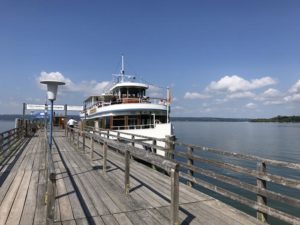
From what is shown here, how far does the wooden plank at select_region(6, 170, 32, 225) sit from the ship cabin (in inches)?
543

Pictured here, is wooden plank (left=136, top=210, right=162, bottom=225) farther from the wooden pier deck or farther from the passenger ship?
the passenger ship

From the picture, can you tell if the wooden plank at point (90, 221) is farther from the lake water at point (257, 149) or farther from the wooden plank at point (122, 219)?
the lake water at point (257, 149)

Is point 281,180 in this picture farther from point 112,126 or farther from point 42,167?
point 112,126

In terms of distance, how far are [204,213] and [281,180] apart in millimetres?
1534

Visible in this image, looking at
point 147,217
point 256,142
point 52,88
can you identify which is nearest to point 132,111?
point 52,88

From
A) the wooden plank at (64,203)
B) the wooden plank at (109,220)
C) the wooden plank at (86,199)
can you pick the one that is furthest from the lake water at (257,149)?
the wooden plank at (64,203)

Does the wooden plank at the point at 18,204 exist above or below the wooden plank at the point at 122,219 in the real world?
above

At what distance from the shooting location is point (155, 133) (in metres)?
20.0

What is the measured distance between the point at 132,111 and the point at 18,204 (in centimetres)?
1646

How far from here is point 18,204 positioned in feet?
17.9

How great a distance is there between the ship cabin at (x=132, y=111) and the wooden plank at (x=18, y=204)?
543 inches

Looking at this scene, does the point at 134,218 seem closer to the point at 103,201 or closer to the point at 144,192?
the point at 103,201

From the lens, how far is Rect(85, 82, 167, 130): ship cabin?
70.9 feet

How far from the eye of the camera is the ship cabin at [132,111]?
2162 cm
